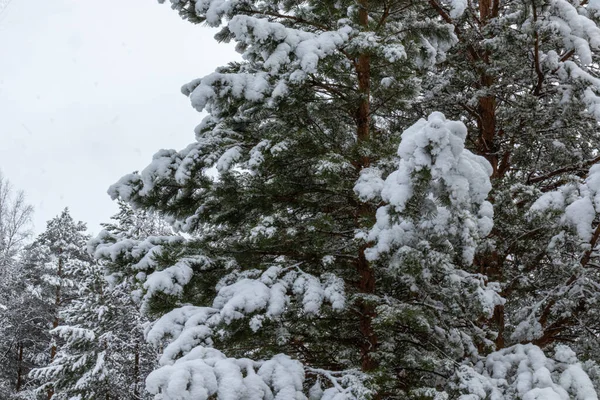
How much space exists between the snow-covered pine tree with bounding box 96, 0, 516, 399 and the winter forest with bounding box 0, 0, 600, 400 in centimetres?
3

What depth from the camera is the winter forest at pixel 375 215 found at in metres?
3.95

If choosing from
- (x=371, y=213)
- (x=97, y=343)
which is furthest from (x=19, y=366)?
(x=371, y=213)

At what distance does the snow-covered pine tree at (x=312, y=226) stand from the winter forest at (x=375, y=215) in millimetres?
26

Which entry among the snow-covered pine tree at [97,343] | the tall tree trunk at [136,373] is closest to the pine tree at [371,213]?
the snow-covered pine tree at [97,343]

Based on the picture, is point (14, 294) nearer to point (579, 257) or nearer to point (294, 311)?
point (294, 311)

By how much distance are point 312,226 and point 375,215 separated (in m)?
0.80

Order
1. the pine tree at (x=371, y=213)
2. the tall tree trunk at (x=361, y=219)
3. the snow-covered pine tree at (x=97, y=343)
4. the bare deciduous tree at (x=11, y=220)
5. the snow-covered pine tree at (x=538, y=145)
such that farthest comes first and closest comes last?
the bare deciduous tree at (x=11, y=220), the snow-covered pine tree at (x=97, y=343), the tall tree trunk at (x=361, y=219), the snow-covered pine tree at (x=538, y=145), the pine tree at (x=371, y=213)

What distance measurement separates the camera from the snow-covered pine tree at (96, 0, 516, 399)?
376cm

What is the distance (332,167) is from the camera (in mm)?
5008

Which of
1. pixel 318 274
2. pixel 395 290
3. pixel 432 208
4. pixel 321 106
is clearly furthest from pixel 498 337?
pixel 321 106

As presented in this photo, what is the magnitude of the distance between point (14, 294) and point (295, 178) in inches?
841

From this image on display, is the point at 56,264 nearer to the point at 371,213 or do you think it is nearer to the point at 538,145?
the point at 371,213

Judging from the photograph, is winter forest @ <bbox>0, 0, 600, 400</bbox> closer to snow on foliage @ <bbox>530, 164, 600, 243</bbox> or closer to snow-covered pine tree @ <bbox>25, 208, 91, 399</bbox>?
snow on foliage @ <bbox>530, 164, 600, 243</bbox>

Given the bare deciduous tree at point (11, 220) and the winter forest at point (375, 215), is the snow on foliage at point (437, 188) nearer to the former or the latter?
the winter forest at point (375, 215)
